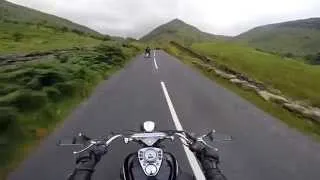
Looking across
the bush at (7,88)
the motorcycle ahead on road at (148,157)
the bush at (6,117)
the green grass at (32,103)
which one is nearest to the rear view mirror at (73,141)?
the motorcycle ahead on road at (148,157)

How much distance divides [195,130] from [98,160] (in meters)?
7.20

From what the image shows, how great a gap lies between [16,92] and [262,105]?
380 inches

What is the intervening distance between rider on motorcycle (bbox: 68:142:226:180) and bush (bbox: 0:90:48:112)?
7690 mm

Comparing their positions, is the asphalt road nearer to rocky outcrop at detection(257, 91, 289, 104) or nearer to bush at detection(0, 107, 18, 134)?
bush at detection(0, 107, 18, 134)

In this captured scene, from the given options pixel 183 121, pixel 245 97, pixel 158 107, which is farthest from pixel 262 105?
pixel 183 121

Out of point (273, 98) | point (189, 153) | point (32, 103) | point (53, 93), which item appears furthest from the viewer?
point (273, 98)

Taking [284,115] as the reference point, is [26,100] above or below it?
above

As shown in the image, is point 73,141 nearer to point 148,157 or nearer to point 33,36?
point 148,157

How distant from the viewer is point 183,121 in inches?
553

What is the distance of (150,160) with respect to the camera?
4812 mm

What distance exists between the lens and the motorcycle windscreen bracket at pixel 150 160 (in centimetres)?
475

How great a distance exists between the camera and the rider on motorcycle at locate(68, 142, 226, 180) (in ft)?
16.9

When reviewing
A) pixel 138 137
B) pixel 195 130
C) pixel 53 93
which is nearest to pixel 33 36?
pixel 53 93

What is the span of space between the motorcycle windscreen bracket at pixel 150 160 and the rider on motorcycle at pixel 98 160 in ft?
2.21
